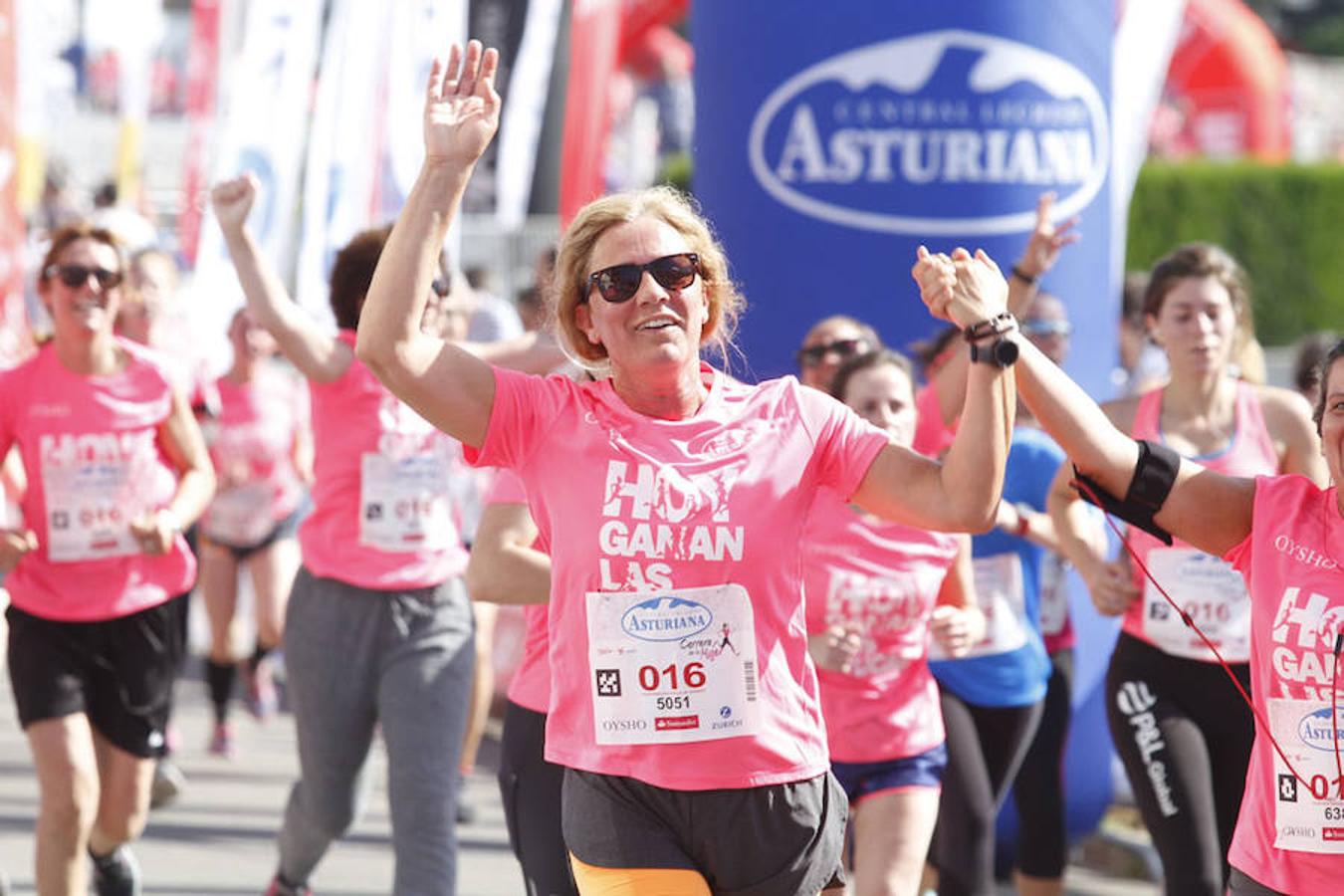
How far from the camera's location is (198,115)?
52.1 feet

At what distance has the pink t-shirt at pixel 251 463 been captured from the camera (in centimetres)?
944

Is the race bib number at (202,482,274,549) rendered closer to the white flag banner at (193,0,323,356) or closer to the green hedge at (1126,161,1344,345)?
the white flag banner at (193,0,323,356)

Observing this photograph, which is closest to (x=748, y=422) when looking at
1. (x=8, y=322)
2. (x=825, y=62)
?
(x=825, y=62)

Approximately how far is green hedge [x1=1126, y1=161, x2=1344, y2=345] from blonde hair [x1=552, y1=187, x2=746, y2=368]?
22.6 m

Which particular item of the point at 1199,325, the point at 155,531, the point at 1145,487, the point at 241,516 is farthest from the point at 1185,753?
the point at 241,516

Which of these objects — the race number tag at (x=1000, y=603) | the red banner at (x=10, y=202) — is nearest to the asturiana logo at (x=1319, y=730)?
the race number tag at (x=1000, y=603)

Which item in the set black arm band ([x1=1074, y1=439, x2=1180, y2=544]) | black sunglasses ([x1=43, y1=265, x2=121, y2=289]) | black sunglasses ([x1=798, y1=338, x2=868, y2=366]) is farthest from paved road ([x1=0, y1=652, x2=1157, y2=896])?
black arm band ([x1=1074, y1=439, x2=1180, y2=544])

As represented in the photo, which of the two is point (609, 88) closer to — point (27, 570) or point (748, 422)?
point (27, 570)

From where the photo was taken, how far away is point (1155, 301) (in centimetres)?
554

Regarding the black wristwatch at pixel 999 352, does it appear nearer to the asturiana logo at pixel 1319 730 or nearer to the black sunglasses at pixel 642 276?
the black sunglasses at pixel 642 276

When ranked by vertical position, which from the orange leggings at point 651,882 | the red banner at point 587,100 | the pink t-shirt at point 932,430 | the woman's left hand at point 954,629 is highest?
the red banner at point 587,100

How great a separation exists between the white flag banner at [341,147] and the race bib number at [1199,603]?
566cm

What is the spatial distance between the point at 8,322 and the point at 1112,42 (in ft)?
18.8

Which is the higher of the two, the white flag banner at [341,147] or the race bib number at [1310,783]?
the white flag banner at [341,147]
